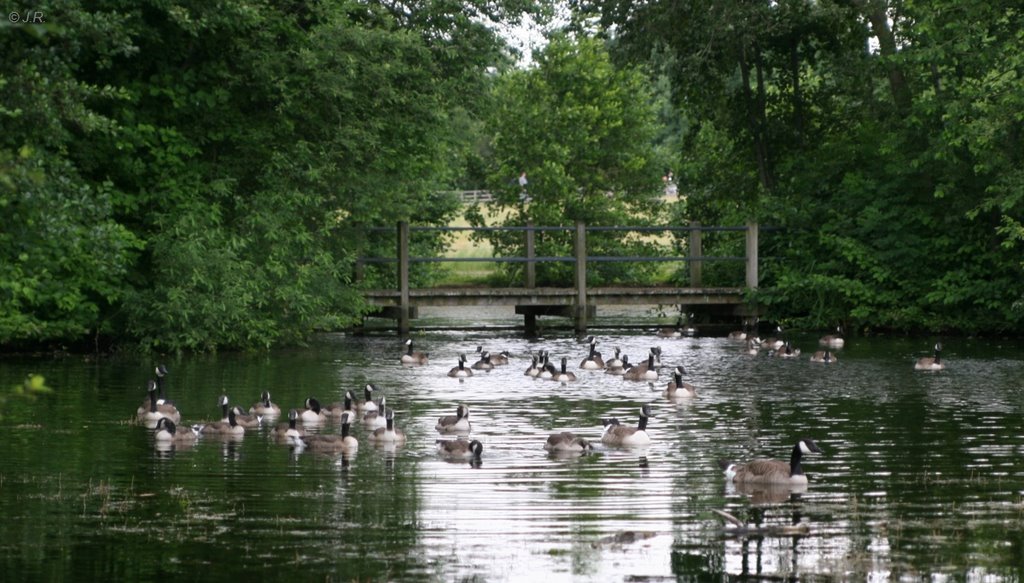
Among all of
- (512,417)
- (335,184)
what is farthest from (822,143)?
(512,417)

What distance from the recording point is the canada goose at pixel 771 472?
51.1ft

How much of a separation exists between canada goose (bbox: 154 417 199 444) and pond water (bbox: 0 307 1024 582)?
0.19 meters

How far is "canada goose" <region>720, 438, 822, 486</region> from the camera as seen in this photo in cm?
1559

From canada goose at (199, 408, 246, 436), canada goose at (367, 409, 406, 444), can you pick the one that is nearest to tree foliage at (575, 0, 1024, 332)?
canada goose at (367, 409, 406, 444)

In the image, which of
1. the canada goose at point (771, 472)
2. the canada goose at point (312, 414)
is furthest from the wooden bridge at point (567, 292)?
the canada goose at point (771, 472)

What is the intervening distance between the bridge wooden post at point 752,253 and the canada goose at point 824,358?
11356 mm

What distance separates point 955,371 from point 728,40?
15545 mm

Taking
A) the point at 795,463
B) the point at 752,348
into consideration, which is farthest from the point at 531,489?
the point at 752,348

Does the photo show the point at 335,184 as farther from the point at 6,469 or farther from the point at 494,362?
the point at 6,469

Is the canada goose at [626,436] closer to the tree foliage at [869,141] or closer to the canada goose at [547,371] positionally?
the canada goose at [547,371]

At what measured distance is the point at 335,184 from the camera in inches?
1423

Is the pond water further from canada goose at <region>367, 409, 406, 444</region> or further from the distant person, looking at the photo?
the distant person

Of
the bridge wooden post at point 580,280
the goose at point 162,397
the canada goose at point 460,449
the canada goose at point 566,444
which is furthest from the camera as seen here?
the bridge wooden post at point 580,280

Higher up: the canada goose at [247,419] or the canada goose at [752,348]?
the canada goose at [752,348]
